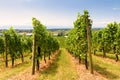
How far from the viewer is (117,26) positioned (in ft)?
197

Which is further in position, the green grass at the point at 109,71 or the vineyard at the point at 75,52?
the green grass at the point at 109,71

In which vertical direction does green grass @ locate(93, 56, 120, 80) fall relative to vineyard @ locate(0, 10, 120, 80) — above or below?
below

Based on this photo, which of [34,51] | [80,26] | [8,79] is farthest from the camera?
[80,26]

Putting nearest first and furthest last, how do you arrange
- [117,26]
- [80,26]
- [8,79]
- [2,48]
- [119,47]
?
[8,79]
[80,26]
[119,47]
[117,26]
[2,48]

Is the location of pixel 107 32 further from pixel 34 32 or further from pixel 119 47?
pixel 34 32

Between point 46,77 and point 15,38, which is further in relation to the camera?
point 15,38

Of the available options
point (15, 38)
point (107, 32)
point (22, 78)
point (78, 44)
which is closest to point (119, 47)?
point (107, 32)

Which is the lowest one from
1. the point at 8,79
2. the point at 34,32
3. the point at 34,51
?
the point at 8,79

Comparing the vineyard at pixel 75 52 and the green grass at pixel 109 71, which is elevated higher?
the vineyard at pixel 75 52

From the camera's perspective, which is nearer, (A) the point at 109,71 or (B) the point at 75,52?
(A) the point at 109,71

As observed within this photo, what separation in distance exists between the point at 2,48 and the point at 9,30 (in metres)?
18.1

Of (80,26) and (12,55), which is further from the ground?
(80,26)

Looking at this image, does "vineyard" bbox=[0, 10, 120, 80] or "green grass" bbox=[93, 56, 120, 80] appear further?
"green grass" bbox=[93, 56, 120, 80]

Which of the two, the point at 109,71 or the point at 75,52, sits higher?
the point at 75,52
